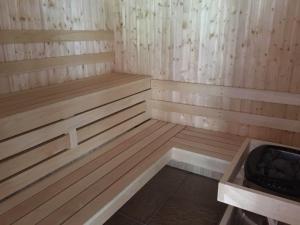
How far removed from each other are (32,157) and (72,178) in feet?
1.03

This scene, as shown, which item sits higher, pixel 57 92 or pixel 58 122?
pixel 57 92

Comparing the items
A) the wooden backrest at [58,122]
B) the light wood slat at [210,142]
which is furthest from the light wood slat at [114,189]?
the wooden backrest at [58,122]

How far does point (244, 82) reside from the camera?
252cm

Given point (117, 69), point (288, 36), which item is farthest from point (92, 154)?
point (288, 36)

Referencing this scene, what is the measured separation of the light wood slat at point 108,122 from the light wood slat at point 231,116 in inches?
10.6

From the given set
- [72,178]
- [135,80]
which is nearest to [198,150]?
[135,80]

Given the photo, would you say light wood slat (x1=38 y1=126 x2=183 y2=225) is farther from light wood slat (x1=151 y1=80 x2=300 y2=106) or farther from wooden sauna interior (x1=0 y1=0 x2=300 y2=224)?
light wood slat (x1=151 y1=80 x2=300 y2=106)

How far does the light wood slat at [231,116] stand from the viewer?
2.42 metres

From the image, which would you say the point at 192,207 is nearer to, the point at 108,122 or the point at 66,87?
the point at 108,122

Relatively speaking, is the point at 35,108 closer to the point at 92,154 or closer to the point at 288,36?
the point at 92,154

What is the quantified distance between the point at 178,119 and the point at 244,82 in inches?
32.0

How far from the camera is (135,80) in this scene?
2783mm

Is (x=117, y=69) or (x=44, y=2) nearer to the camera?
(x=44, y=2)

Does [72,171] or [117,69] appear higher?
[117,69]
